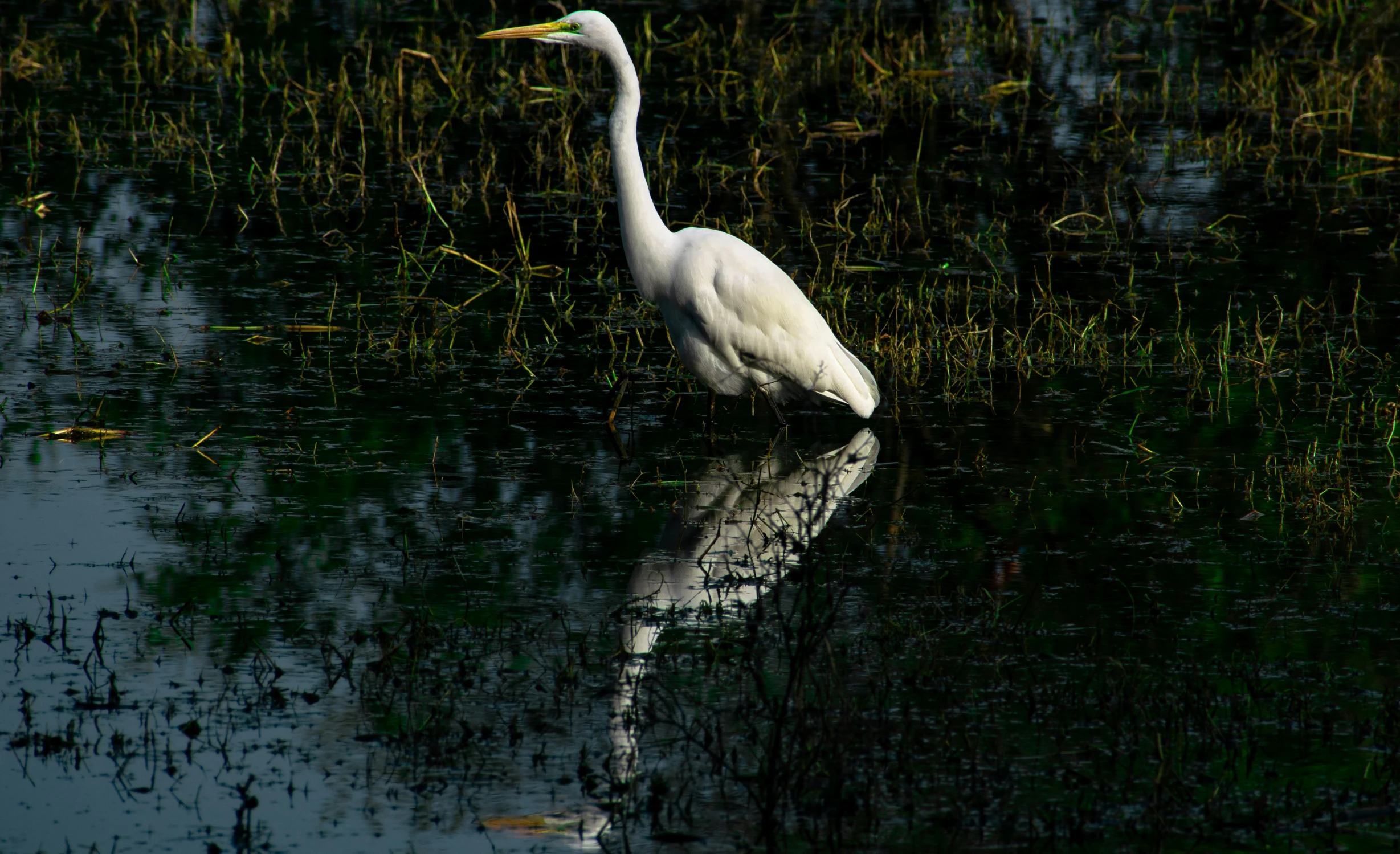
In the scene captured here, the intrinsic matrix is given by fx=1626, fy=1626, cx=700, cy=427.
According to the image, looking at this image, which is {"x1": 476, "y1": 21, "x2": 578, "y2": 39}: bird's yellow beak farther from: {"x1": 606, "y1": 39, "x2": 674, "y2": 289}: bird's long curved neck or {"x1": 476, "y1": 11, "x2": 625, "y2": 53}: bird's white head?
{"x1": 606, "y1": 39, "x2": 674, "y2": 289}: bird's long curved neck

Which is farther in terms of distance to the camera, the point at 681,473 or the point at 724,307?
the point at 724,307

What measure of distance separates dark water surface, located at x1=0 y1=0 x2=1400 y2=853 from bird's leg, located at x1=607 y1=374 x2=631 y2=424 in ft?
0.25

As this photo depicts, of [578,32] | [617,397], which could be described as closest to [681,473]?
[617,397]

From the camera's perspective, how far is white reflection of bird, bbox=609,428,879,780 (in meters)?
4.14

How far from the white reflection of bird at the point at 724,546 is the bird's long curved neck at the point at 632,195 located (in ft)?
3.28

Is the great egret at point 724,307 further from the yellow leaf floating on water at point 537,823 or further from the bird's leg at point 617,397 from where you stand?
the yellow leaf floating on water at point 537,823

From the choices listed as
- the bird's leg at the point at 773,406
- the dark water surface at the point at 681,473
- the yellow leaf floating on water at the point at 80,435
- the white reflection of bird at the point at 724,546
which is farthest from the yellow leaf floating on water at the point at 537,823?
the bird's leg at the point at 773,406

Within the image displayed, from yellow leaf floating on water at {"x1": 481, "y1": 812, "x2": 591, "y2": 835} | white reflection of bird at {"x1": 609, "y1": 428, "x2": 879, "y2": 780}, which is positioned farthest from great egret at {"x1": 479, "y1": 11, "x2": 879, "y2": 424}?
yellow leaf floating on water at {"x1": 481, "y1": 812, "x2": 591, "y2": 835}

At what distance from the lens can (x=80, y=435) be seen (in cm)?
621

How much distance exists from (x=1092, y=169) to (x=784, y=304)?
16.5 ft

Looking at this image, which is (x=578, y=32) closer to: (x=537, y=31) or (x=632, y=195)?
(x=537, y=31)

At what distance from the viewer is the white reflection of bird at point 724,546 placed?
4.14 m

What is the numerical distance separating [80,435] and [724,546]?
102 inches

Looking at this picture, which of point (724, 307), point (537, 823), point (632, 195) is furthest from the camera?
point (632, 195)
